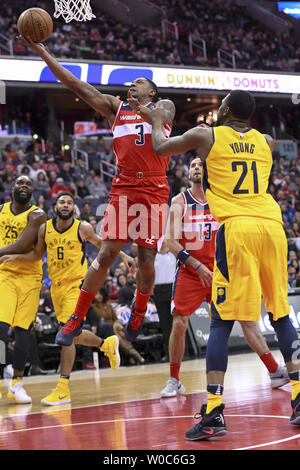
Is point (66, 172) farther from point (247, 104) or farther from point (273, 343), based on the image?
point (247, 104)

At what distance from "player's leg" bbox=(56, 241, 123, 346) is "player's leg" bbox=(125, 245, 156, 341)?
0.29m

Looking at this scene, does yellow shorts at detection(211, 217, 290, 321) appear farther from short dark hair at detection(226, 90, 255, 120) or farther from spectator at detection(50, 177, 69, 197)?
spectator at detection(50, 177, 69, 197)

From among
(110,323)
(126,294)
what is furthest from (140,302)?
(126,294)

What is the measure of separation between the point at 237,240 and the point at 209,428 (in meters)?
1.16

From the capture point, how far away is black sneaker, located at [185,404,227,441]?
12.9ft

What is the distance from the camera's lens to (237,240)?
13.3ft

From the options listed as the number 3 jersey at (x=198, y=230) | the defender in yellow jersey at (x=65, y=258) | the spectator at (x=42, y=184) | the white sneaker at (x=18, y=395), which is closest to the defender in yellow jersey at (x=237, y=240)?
the number 3 jersey at (x=198, y=230)

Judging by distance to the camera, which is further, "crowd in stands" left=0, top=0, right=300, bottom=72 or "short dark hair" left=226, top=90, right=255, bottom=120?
"crowd in stands" left=0, top=0, right=300, bottom=72

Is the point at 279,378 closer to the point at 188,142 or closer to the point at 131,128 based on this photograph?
the point at 131,128

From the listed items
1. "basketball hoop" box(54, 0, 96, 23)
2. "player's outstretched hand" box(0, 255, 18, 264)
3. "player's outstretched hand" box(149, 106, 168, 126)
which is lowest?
"player's outstretched hand" box(0, 255, 18, 264)

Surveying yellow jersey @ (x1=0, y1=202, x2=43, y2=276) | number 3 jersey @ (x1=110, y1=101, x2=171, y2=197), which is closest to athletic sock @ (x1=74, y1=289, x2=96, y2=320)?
number 3 jersey @ (x1=110, y1=101, x2=171, y2=197)

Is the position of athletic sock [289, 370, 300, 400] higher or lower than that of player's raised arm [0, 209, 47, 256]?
lower

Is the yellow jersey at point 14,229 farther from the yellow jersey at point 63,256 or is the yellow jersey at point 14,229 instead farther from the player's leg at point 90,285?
→ the player's leg at point 90,285

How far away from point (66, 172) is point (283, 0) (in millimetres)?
15326
